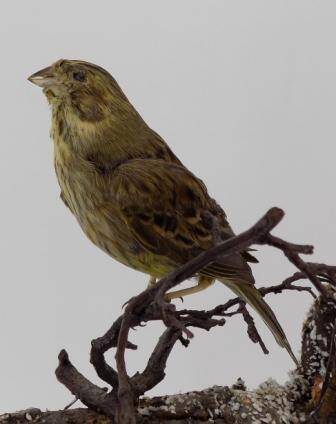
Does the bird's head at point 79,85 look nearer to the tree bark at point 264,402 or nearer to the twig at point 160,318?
the twig at point 160,318

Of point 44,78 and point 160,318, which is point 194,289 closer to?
point 160,318

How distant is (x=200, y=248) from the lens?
7.02ft

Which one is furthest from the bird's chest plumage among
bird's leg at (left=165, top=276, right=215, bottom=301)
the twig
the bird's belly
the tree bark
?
the tree bark

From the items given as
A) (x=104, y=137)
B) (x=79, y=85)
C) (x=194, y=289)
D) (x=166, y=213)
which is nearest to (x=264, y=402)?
(x=194, y=289)

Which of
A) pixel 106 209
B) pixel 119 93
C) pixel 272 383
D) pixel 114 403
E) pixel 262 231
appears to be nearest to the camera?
pixel 262 231

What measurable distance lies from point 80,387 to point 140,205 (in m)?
0.50

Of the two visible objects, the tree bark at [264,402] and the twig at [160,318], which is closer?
the twig at [160,318]

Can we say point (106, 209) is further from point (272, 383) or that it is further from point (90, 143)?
point (272, 383)

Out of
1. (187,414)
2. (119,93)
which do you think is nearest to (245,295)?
(187,414)

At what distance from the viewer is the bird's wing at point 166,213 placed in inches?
81.6

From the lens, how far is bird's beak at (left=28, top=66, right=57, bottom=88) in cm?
221

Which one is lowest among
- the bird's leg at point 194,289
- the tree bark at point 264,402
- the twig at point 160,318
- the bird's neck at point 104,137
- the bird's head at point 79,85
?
the tree bark at point 264,402

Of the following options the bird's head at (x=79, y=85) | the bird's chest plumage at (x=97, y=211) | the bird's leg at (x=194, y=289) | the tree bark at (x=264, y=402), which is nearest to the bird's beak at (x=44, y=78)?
the bird's head at (x=79, y=85)

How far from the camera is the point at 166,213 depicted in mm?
2115
